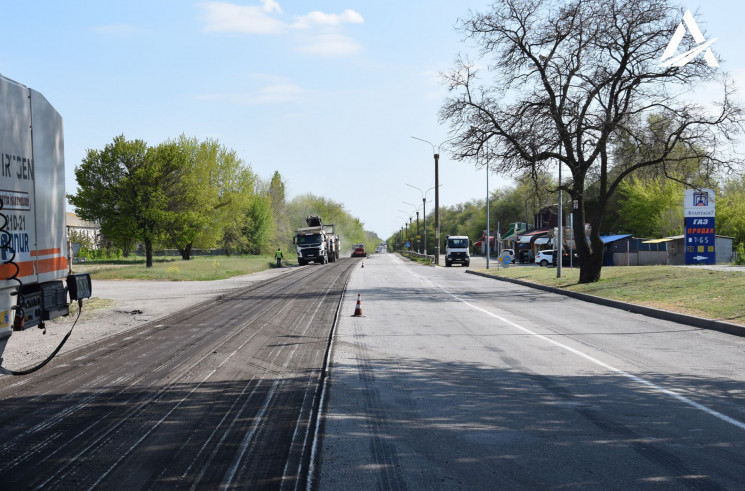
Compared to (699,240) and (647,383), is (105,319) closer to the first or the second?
(647,383)

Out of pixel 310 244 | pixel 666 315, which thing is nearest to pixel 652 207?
pixel 310 244

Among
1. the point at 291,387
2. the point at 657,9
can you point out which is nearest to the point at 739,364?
the point at 291,387

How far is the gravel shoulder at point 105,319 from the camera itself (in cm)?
1057

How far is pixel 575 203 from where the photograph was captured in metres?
26.1

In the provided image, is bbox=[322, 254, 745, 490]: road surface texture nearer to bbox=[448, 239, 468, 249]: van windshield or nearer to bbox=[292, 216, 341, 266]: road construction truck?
bbox=[448, 239, 468, 249]: van windshield

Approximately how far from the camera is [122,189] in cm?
4347

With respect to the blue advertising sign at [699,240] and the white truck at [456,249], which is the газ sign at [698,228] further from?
the white truck at [456,249]

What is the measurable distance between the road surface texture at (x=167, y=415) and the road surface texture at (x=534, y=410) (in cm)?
46

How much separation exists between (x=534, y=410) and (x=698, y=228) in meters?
27.5

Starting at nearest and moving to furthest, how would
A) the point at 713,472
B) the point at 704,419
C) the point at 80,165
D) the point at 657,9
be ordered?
the point at 713,472, the point at 704,419, the point at 657,9, the point at 80,165

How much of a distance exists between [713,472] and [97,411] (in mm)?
5795

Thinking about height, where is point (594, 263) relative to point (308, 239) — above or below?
below

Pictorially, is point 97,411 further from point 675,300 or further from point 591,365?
point 675,300

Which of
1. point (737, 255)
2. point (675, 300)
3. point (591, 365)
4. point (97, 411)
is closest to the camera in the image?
point (97, 411)
